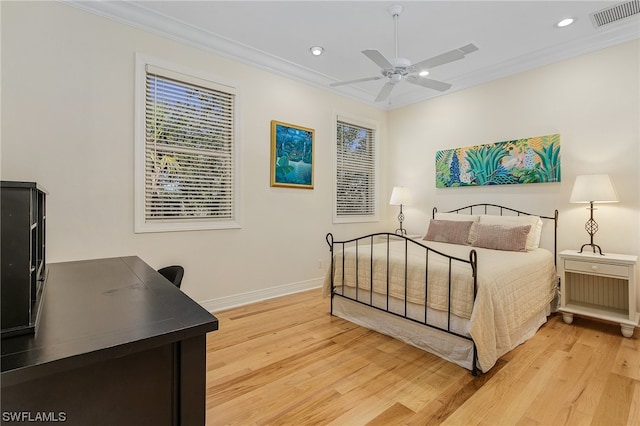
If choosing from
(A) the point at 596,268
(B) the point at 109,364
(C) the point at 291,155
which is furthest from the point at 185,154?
Answer: (A) the point at 596,268

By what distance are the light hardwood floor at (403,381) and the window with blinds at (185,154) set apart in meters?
1.24

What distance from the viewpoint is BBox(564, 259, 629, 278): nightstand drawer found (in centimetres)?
267

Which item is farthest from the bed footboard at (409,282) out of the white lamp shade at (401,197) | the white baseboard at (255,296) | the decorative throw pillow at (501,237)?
the white lamp shade at (401,197)

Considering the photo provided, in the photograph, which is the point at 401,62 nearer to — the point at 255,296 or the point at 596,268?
the point at 596,268

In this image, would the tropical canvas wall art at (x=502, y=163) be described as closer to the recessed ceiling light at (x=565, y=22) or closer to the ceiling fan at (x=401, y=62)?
the recessed ceiling light at (x=565, y=22)

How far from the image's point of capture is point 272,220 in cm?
377

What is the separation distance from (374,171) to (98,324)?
15.2ft

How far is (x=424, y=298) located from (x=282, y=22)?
2.79m

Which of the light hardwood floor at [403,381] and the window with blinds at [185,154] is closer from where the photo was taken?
the light hardwood floor at [403,381]

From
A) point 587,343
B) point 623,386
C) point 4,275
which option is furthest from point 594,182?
point 4,275

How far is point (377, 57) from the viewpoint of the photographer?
243cm

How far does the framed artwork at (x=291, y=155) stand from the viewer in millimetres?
3750

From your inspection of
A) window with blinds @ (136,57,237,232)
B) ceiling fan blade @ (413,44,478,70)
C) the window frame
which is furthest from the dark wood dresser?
the window frame

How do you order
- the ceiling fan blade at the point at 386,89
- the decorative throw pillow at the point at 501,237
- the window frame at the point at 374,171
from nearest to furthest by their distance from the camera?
the ceiling fan blade at the point at 386,89 → the decorative throw pillow at the point at 501,237 → the window frame at the point at 374,171
